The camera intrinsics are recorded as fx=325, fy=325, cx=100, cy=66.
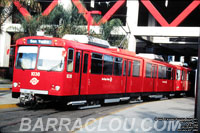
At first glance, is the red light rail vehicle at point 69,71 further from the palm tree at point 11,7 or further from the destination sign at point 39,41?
the palm tree at point 11,7

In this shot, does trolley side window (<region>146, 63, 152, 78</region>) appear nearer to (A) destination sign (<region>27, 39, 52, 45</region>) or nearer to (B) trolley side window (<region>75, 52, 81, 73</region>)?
(B) trolley side window (<region>75, 52, 81, 73</region>)

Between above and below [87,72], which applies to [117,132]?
below

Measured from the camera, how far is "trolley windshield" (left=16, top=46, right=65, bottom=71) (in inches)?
507

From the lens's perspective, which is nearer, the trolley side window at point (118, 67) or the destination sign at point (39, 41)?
the destination sign at point (39, 41)

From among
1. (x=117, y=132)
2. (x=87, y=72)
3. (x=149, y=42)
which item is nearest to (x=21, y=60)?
(x=87, y=72)

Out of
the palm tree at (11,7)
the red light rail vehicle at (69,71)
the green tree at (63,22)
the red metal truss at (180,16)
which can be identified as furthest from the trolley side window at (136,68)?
the red metal truss at (180,16)

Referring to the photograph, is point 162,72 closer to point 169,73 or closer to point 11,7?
point 169,73

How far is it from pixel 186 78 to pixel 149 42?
12.4 m

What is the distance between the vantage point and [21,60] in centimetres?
1345

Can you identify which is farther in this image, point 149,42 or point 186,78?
point 149,42

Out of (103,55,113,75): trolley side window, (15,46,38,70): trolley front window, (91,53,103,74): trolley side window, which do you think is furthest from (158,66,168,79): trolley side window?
(15,46,38,70): trolley front window

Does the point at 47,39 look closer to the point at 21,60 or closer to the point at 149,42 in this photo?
the point at 21,60

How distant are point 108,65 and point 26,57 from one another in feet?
14.8

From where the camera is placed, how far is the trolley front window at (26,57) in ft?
43.2
